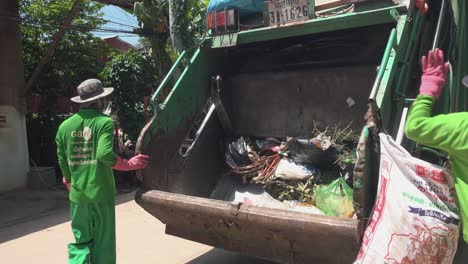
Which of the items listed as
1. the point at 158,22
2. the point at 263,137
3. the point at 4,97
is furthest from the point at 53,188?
the point at 263,137

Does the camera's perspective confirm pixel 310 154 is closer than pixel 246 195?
Yes

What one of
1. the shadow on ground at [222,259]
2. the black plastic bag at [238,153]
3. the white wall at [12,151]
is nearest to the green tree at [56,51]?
the white wall at [12,151]

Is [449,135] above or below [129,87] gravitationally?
below

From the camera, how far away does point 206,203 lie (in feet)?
9.91

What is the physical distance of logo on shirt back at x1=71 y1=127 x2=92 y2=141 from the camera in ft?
9.33

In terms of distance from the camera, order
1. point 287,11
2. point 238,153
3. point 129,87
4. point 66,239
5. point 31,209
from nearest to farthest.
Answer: point 287,11
point 238,153
point 66,239
point 31,209
point 129,87

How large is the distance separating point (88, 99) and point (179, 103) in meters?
0.94

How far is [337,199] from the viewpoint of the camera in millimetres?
2979

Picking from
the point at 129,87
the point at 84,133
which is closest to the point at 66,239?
the point at 84,133

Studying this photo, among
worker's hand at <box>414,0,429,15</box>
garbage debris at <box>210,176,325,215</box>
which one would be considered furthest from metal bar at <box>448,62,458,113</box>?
garbage debris at <box>210,176,325,215</box>

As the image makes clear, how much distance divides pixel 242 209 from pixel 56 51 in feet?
25.6

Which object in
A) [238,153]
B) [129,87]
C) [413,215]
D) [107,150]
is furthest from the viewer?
[129,87]

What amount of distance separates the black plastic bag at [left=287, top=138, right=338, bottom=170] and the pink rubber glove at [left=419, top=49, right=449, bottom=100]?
151 cm

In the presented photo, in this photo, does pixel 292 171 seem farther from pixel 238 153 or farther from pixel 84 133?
pixel 84 133
